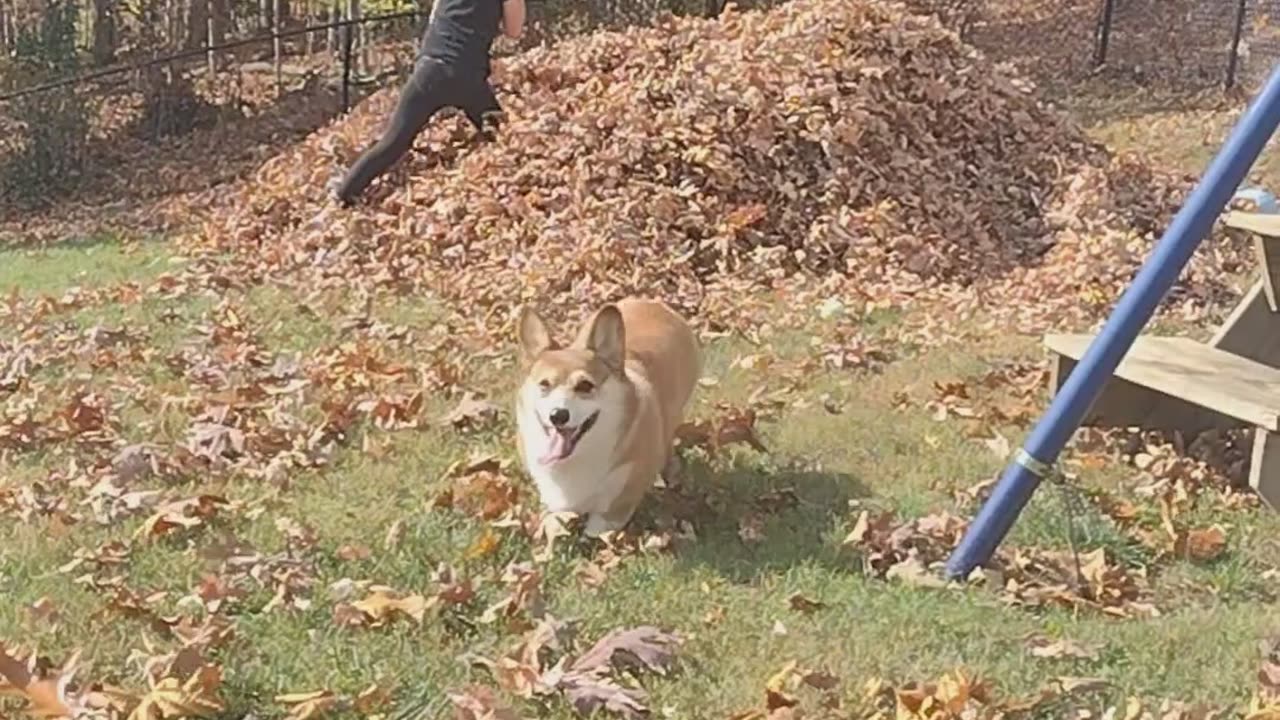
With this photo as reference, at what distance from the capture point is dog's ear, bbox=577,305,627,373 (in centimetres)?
430

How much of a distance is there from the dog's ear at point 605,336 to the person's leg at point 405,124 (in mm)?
5458

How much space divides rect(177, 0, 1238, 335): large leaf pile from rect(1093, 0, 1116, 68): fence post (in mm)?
7043

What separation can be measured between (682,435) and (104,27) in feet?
40.5

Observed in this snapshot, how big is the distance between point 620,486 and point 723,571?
1.16 feet

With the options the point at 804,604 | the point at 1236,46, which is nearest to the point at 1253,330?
the point at 804,604

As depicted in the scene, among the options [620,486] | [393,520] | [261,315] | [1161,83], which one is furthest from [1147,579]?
[1161,83]

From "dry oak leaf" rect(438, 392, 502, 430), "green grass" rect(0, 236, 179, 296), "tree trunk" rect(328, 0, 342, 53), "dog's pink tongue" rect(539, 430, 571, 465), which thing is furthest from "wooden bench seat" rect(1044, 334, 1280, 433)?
"tree trunk" rect(328, 0, 342, 53)

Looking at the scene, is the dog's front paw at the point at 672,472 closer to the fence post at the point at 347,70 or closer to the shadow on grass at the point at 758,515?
the shadow on grass at the point at 758,515

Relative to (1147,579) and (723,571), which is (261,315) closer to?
(723,571)

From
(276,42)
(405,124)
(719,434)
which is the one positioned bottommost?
(276,42)

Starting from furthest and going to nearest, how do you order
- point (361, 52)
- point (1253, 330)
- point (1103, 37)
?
point (1103, 37) → point (361, 52) → point (1253, 330)

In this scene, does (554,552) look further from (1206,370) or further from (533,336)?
(1206,370)

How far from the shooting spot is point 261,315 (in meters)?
7.82

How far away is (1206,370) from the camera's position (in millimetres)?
4934
